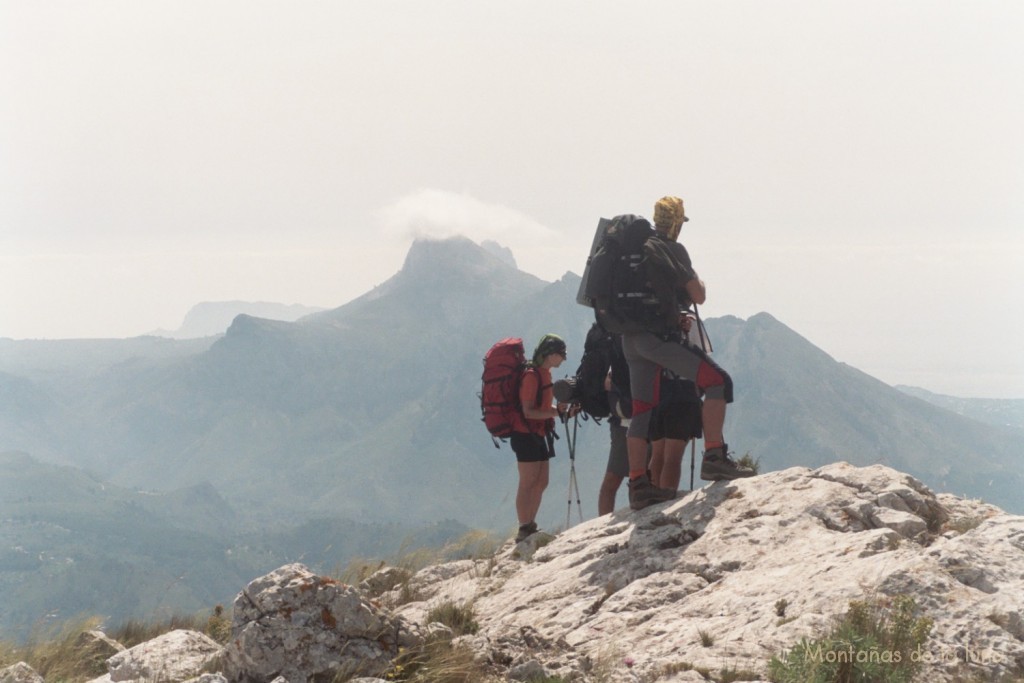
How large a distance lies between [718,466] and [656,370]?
1.18 m

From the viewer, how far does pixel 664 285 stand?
27.8ft

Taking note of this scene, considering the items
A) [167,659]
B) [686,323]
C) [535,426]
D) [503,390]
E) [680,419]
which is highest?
[686,323]

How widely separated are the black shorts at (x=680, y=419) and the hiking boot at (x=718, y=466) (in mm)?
385

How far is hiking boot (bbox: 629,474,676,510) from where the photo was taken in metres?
9.05

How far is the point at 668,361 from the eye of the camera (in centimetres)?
856

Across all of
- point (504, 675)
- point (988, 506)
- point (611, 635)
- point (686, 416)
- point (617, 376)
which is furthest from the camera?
point (617, 376)

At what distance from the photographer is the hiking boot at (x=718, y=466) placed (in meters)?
8.83

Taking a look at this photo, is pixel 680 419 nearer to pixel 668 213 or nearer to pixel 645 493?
pixel 645 493

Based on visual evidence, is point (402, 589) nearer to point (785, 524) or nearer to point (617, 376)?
point (617, 376)

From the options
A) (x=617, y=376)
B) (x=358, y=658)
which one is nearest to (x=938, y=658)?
(x=358, y=658)

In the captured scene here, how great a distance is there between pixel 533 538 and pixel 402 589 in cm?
182

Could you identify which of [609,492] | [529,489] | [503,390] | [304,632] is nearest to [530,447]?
[529,489]

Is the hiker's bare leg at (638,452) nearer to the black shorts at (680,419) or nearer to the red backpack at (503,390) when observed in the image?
the black shorts at (680,419)

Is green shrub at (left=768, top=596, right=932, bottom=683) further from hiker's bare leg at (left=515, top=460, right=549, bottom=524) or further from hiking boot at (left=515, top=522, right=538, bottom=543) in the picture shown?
hiker's bare leg at (left=515, top=460, right=549, bottom=524)
